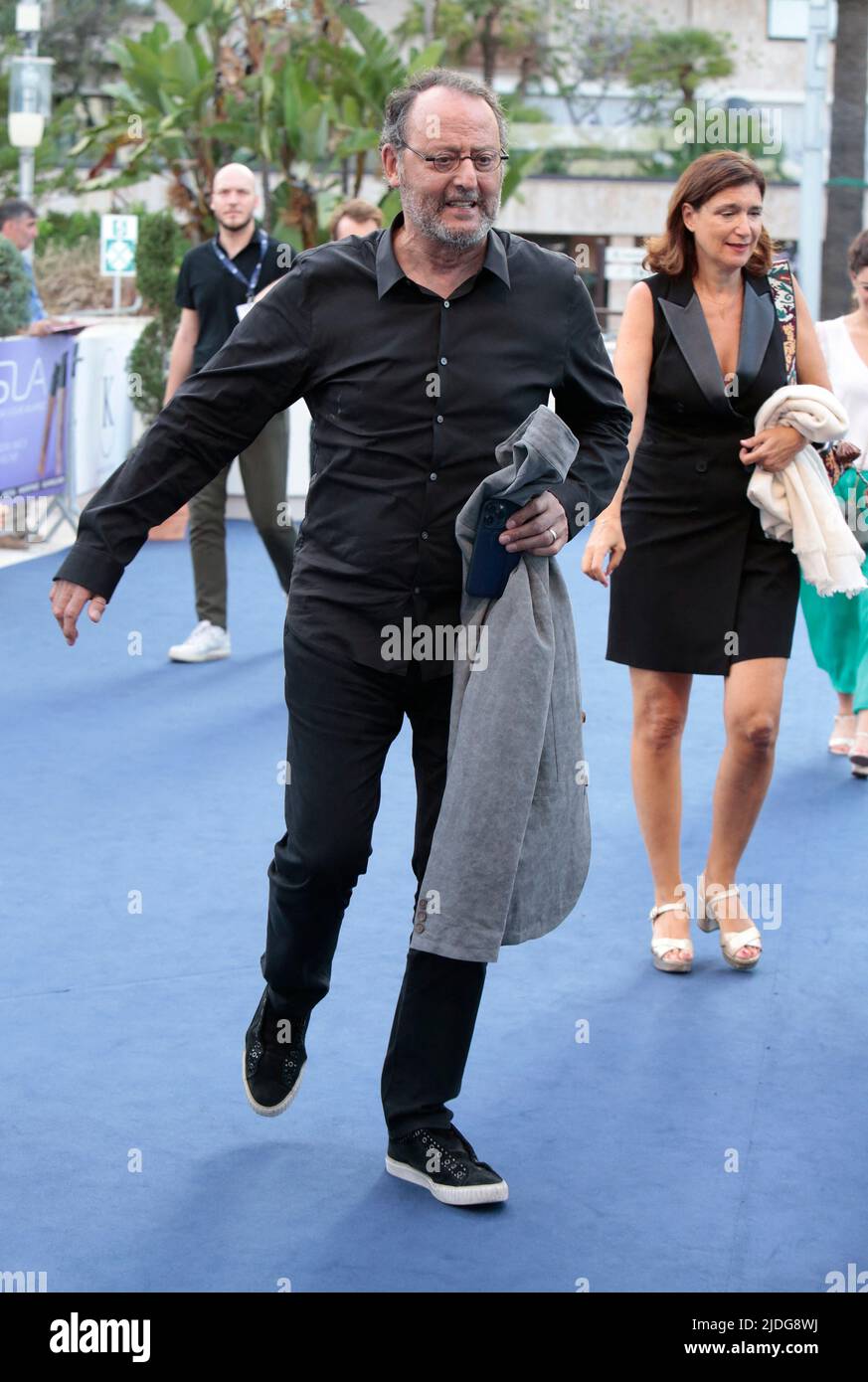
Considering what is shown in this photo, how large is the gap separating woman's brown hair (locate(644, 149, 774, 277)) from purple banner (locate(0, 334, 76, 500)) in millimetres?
6848

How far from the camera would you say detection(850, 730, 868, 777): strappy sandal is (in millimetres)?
7281

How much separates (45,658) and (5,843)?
10.7 feet

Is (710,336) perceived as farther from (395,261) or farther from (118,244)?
(118,244)

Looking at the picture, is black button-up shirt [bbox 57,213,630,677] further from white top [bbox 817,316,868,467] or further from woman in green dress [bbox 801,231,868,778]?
white top [bbox 817,316,868,467]

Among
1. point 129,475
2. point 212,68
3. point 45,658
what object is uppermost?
A: point 212,68

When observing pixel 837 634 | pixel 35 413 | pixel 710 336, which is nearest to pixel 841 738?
pixel 837 634

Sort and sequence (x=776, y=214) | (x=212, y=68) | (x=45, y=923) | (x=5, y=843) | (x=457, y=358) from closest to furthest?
(x=457, y=358) < (x=45, y=923) < (x=5, y=843) < (x=212, y=68) < (x=776, y=214)

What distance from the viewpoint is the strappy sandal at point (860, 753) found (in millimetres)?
7281

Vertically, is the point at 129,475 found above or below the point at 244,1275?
above

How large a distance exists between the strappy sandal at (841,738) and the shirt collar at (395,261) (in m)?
4.62

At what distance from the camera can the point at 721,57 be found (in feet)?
158

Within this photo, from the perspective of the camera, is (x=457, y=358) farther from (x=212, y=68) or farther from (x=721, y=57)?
(x=721, y=57)

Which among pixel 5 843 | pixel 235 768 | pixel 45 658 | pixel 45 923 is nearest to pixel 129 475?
pixel 45 923
